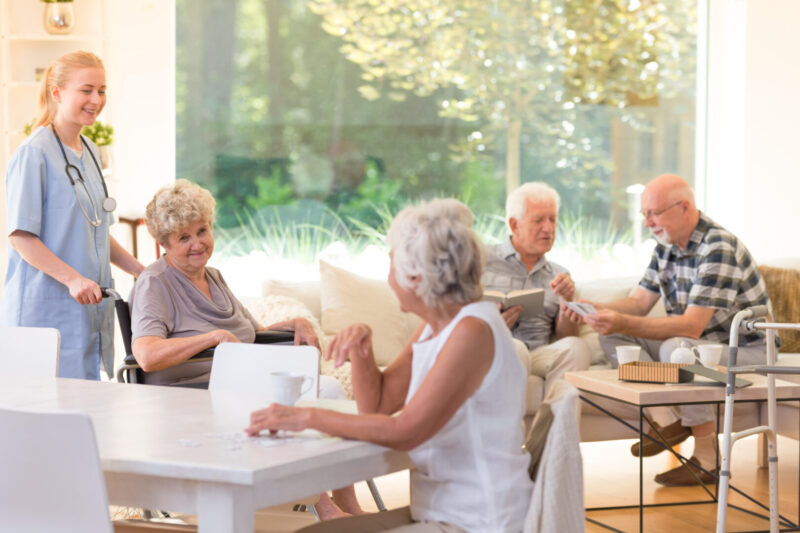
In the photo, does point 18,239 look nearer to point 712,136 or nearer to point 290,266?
point 290,266

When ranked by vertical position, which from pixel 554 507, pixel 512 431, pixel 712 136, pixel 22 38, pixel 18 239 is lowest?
pixel 554 507

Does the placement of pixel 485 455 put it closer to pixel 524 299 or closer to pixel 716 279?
pixel 524 299

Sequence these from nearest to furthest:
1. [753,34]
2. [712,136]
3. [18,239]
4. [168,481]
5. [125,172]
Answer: [168,481], [18,239], [125,172], [753,34], [712,136]

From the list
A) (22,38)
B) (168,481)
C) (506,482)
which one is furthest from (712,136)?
(168,481)

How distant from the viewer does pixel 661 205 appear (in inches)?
157

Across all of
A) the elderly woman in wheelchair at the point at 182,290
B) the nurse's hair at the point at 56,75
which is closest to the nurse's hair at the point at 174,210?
the elderly woman in wheelchair at the point at 182,290

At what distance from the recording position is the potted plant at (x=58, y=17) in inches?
197

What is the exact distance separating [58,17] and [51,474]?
3972 mm

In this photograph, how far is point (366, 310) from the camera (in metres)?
4.44

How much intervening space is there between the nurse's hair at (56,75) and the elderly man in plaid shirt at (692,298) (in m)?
2.09

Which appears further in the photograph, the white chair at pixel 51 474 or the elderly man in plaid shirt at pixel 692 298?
the elderly man in plaid shirt at pixel 692 298

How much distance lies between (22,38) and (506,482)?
13.9ft

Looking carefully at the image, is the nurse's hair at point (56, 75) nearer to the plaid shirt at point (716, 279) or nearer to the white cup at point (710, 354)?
the white cup at point (710, 354)

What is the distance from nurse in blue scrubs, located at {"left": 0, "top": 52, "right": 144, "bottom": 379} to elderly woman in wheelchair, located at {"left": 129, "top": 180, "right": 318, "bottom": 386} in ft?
0.90
